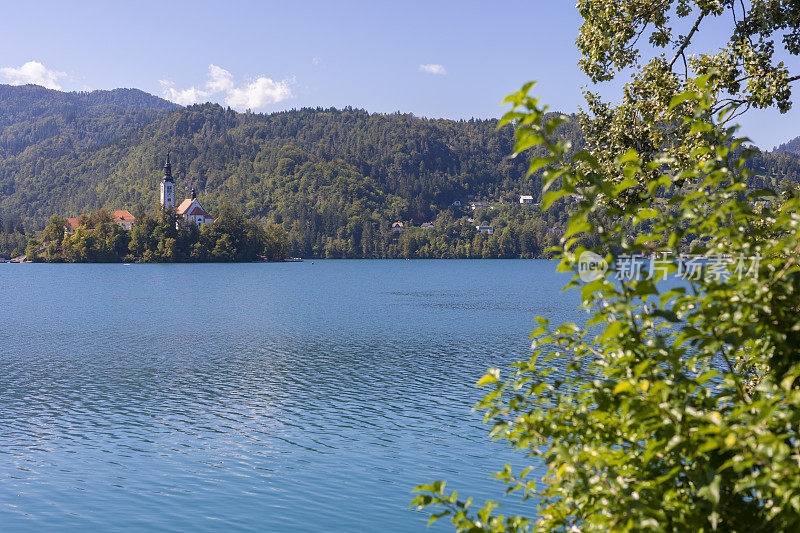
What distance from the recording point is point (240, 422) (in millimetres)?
23625

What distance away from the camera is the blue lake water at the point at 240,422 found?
1630cm

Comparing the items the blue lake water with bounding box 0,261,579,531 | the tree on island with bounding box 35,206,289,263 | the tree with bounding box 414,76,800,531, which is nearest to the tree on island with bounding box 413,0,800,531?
the tree with bounding box 414,76,800,531

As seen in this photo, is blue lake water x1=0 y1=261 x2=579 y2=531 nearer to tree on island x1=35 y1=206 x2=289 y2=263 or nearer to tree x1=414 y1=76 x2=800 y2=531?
tree x1=414 y1=76 x2=800 y2=531

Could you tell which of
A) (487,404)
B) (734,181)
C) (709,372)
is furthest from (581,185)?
(487,404)

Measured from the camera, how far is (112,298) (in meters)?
77.1

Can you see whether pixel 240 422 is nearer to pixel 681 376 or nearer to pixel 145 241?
pixel 681 376

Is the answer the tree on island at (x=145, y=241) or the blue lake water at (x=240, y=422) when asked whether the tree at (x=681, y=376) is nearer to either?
the blue lake water at (x=240, y=422)

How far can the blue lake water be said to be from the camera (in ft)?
53.5

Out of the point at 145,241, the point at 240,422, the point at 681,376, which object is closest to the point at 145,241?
the point at 145,241

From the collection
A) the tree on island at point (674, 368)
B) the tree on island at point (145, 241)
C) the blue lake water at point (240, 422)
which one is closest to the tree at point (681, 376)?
the tree on island at point (674, 368)

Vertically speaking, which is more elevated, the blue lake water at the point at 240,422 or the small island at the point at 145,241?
the small island at the point at 145,241

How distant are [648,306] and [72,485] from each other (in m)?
17.2

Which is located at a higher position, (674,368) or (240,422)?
(674,368)

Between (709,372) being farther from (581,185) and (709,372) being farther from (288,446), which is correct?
(288,446)
